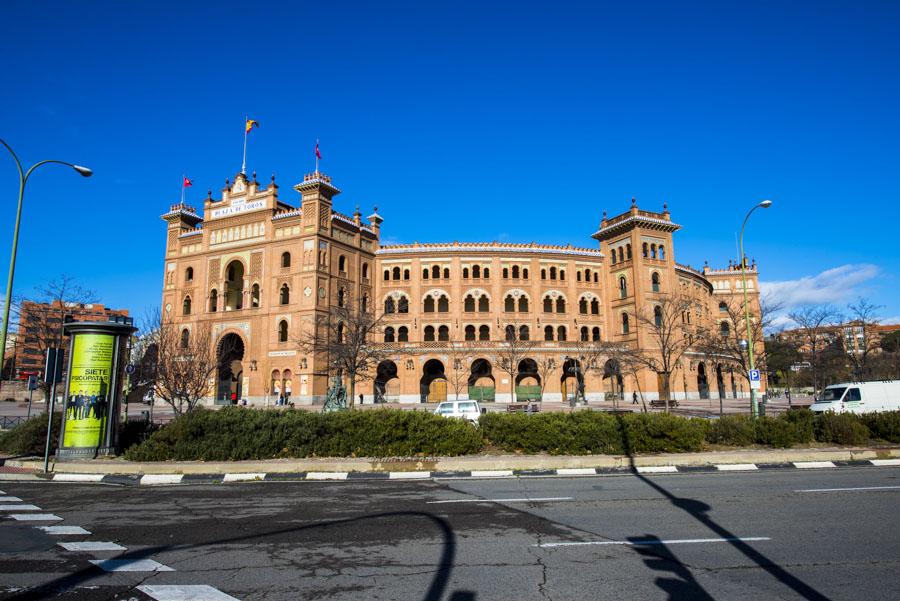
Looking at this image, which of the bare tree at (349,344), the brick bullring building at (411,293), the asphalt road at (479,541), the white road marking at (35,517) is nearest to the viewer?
the asphalt road at (479,541)

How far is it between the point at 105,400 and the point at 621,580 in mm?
13565

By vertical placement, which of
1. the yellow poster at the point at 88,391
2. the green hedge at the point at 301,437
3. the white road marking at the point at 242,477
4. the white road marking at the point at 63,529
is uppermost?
the yellow poster at the point at 88,391

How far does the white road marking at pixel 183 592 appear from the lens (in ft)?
16.3

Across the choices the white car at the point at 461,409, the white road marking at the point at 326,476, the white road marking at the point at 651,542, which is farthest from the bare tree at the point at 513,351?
the white road marking at the point at 651,542

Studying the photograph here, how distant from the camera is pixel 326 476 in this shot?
12.4 m

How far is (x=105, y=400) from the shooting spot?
1412 cm

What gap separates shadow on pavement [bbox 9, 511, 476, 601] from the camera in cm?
506

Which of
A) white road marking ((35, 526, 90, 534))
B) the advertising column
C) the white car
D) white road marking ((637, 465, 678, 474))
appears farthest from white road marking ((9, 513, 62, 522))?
the white car

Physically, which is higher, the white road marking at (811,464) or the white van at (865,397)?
the white van at (865,397)

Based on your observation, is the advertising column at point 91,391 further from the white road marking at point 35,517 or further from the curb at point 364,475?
the white road marking at point 35,517

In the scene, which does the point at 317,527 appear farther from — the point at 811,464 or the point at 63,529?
the point at 811,464

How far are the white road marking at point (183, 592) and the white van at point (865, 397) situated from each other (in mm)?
25408

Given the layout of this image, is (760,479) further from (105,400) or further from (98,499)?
(105,400)

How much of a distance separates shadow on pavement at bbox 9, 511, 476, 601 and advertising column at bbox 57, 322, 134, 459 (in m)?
8.95
